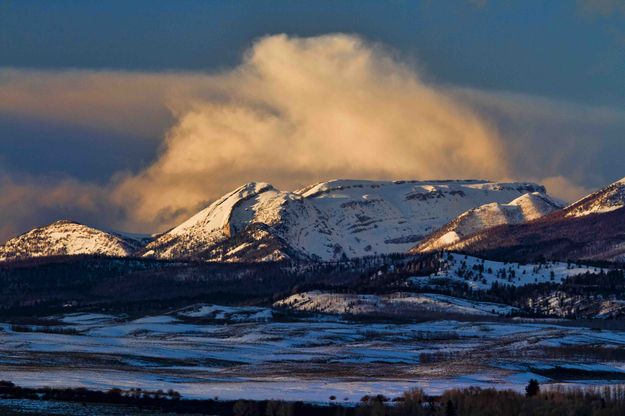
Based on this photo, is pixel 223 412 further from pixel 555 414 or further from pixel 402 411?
pixel 555 414

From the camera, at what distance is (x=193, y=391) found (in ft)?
633

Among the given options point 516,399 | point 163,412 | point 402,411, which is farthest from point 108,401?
point 516,399

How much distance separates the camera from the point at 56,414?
167 m

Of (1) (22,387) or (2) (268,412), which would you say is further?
(1) (22,387)

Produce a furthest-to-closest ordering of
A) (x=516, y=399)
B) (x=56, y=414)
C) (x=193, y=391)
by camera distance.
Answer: (x=193, y=391), (x=516, y=399), (x=56, y=414)

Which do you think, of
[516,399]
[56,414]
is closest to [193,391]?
[56,414]

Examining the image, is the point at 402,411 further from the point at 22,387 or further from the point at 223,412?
the point at 22,387

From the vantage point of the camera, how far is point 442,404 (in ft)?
594

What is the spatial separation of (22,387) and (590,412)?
6691 centimetres

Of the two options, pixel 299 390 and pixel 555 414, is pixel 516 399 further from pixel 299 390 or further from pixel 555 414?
pixel 299 390

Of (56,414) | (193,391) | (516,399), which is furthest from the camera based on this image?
(193,391)

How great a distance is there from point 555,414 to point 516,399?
919 centimetres

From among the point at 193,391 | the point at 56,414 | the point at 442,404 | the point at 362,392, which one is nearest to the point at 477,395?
the point at 442,404

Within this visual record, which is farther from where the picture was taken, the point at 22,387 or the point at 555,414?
the point at 22,387
